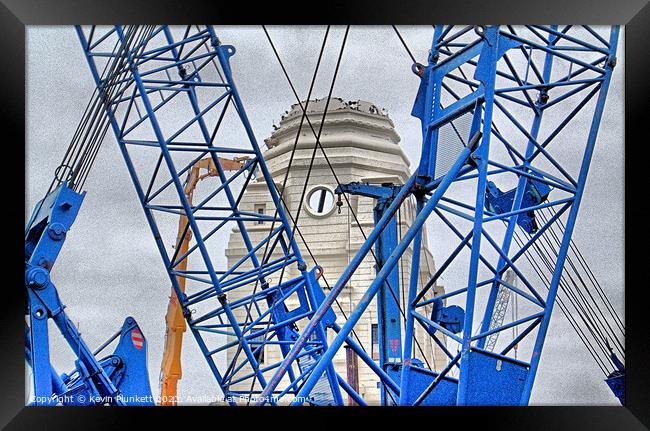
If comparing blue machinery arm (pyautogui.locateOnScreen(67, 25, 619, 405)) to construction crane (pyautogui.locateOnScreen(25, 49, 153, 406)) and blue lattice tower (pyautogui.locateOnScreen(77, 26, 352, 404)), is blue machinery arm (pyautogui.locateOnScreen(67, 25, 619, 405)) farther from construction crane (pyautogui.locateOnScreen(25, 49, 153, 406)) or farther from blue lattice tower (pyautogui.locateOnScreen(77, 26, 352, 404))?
construction crane (pyautogui.locateOnScreen(25, 49, 153, 406))

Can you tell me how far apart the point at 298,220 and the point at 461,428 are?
5.42 m

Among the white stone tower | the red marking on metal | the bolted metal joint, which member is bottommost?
the red marking on metal

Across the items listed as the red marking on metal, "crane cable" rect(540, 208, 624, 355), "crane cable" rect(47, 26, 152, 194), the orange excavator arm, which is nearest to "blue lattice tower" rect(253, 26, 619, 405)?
"crane cable" rect(540, 208, 624, 355)

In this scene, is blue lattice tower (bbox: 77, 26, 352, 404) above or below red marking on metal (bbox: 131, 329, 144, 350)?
above

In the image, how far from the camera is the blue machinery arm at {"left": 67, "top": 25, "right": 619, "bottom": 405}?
43.5 feet

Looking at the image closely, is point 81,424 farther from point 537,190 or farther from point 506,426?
point 537,190

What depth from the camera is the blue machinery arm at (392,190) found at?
522 inches

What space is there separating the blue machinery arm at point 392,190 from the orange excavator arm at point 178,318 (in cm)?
28

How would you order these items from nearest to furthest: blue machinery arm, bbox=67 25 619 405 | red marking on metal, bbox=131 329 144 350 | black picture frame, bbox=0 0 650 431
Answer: black picture frame, bbox=0 0 650 431
blue machinery arm, bbox=67 25 619 405
red marking on metal, bbox=131 329 144 350

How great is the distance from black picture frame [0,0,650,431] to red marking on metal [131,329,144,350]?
2.21m

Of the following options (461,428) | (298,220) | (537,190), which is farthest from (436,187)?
(298,220)
